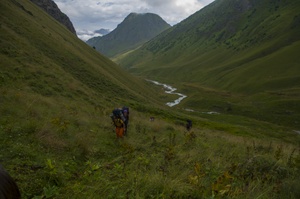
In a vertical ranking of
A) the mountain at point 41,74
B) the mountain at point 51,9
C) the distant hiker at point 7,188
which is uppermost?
the mountain at point 51,9

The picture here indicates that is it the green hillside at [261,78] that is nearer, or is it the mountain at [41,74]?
the mountain at [41,74]

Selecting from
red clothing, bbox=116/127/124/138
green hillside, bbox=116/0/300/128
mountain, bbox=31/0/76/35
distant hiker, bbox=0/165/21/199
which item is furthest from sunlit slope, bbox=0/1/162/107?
mountain, bbox=31/0/76/35

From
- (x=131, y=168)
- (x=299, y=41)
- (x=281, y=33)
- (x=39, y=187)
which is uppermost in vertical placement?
(x=281, y=33)

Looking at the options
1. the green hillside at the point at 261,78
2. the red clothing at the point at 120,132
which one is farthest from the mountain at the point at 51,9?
the red clothing at the point at 120,132

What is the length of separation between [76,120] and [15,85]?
1019 cm

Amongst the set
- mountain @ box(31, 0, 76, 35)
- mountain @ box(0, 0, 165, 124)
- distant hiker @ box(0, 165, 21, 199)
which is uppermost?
mountain @ box(31, 0, 76, 35)

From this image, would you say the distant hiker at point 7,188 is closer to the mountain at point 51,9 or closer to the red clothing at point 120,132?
the red clothing at point 120,132

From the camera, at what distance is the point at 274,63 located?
13625cm

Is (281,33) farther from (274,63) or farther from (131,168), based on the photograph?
(131,168)

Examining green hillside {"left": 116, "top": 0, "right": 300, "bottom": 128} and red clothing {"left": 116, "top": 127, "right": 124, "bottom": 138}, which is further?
green hillside {"left": 116, "top": 0, "right": 300, "bottom": 128}

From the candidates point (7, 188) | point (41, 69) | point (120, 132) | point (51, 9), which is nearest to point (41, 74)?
point (41, 69)

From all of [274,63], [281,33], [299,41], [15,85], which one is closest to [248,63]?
[274,63]

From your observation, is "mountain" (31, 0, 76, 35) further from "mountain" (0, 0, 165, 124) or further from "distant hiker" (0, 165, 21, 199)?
"distant hiker" (0, 165, 21, 199)

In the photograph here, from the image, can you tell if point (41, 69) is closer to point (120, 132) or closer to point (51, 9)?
point (120, 132)
